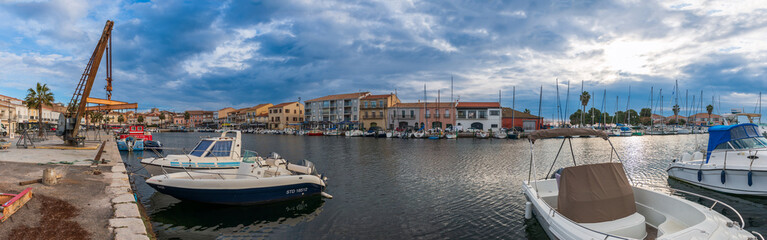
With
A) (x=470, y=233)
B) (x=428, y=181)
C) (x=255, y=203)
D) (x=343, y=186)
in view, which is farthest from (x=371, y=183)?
(x=470, y=233)

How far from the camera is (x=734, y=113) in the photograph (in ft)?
79.4

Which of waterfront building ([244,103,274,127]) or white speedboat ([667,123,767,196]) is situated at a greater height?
waterfront building ([244,103,274,127])

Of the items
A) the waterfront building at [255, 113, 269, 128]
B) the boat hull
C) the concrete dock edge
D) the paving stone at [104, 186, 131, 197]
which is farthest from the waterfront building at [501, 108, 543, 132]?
the waterfront building at [255, 113, 269, 128]

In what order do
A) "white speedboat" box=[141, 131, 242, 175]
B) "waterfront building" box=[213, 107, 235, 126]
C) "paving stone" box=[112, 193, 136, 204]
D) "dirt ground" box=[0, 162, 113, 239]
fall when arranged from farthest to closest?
"waterfront building" box=[213, 107, 235, 126] < "white speedboat" box=[141, 131, 242, 175] < "paving stone" box=[112, 193, 136, 204] < "dirt ground" box=[0, 162, 113, 239]

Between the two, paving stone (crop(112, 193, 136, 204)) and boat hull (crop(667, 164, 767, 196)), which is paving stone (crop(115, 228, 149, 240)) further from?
boat hull (crop(667, 164, 767, 196))

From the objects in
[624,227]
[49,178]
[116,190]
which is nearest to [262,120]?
[49,178]

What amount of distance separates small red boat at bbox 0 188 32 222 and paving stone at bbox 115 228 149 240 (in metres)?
2.09

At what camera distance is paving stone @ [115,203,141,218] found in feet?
23.8

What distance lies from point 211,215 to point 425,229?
6997mm

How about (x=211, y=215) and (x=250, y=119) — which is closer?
(x=211, y=215)

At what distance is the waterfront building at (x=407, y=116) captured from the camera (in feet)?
246

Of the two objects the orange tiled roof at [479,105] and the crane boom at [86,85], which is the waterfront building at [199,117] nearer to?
the orange tiled roof at [479,105]

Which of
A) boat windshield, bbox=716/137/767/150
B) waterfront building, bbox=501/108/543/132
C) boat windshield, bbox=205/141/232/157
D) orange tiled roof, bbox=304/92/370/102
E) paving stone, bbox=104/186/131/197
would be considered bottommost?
paving stone, bbox=104/186/131/197

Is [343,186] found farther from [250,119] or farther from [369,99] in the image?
[250,119]
